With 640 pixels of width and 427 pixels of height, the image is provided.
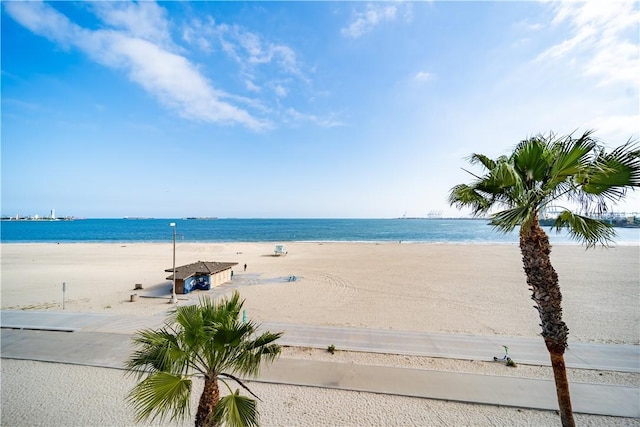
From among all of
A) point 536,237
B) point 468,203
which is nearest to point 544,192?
point 536,237

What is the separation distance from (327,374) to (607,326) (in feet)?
44.2

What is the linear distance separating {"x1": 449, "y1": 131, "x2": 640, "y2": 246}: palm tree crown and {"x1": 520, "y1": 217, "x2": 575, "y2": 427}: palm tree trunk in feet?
1.07

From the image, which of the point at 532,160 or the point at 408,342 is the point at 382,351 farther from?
the point at 532,160

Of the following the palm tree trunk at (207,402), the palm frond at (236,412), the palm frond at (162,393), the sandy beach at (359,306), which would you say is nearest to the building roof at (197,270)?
the sandy beach at (359,306)

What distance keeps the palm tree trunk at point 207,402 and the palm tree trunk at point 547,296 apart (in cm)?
565

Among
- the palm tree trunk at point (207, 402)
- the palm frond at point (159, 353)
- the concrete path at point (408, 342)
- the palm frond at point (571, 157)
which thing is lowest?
the concrete path at point (408, 342)

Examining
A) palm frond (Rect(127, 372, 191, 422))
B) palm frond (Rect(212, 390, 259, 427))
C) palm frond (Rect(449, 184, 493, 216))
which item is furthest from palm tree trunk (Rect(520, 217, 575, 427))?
palm frond (Rect(127, 372, 191, 422))

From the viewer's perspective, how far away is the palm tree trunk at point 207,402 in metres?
4.29

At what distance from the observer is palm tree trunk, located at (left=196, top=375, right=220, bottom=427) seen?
14.1ft

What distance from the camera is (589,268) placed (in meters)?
25.8

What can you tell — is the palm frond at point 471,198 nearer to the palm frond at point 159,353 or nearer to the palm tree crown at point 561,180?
the palm tree crown at point 561,180

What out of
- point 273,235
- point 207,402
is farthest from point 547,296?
point 273,235

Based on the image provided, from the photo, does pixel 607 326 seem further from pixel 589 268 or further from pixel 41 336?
pixel 41 336

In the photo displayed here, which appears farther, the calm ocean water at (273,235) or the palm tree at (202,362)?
the calm ocean water at (273,235)
